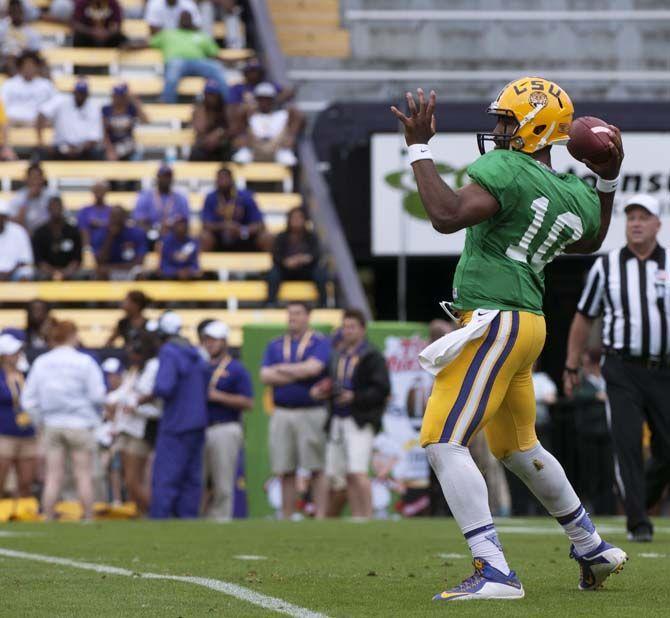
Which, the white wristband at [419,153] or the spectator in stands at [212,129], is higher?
the white wristband at [419,153]

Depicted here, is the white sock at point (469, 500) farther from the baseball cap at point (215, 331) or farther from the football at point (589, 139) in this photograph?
the baseball cap at point (215, 331)

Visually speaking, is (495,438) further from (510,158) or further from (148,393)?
(148,393)

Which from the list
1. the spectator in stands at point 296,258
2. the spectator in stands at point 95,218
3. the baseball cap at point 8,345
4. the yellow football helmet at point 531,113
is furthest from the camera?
the spectator in stands at point 95,218

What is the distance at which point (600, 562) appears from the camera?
6.82m

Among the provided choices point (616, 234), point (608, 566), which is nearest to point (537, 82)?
point (608, 566)

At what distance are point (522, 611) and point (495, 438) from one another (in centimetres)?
100

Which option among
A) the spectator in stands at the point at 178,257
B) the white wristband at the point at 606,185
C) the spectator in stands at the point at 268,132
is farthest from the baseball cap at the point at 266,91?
the white wristband at the point at 606,185

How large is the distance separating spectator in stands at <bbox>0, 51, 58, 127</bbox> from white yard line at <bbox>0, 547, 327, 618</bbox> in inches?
486

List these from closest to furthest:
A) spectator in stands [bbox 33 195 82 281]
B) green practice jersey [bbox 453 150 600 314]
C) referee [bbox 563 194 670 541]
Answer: green practice jersey [bbox 453 150 600 314], referee [bbox 563 194 670 541], spectator in stands [bbox 33 195 82 281]

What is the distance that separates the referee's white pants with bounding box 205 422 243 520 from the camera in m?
15.5

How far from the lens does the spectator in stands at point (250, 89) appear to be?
2161cm

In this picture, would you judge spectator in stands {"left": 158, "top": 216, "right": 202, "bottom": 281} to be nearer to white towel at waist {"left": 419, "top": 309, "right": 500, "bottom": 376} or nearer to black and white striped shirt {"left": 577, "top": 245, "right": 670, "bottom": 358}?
black and white striped shirt {"left": 577, "top": 245, "right": 670, "bottom": 358}

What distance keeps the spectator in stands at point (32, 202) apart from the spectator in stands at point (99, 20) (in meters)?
4.00

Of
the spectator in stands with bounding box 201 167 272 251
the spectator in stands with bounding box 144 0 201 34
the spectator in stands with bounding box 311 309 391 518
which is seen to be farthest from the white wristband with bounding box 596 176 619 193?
the spectator in stands with bounding box 144 0 201 34
